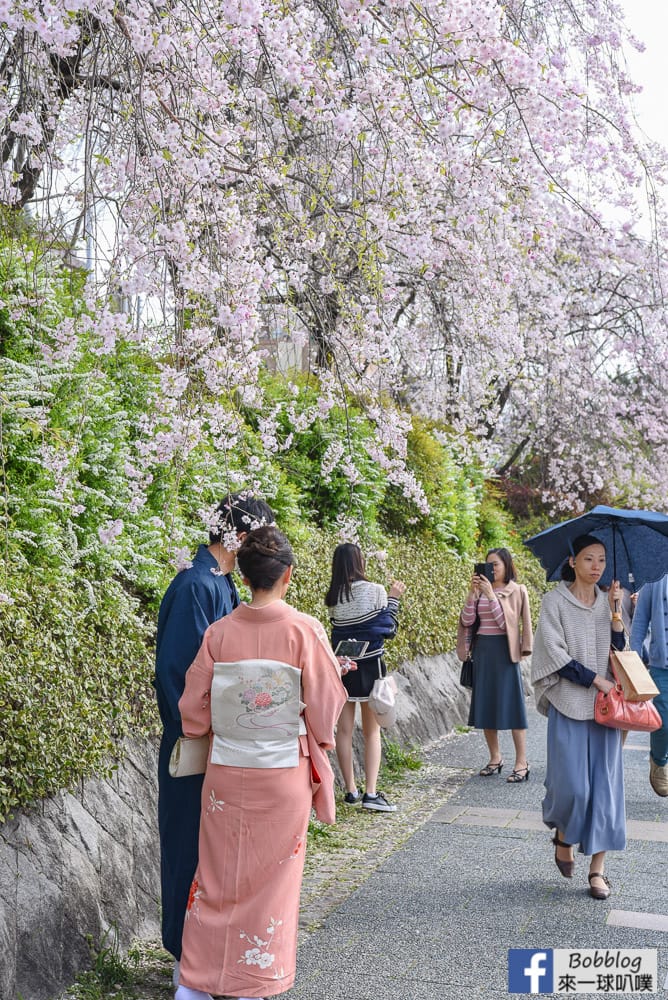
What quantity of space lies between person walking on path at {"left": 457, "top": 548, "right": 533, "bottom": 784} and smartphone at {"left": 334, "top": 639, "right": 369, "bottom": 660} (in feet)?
5.13

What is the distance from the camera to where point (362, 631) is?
698cm

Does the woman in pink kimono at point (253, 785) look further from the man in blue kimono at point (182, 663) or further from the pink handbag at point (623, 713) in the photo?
the pink handbag at point (623, 713)

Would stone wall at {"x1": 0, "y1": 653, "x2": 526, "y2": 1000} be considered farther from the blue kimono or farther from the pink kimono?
the pink kimono

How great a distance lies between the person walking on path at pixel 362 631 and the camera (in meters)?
6.96

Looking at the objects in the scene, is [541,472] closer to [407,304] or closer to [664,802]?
[407,304]

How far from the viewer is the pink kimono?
12.0 ft

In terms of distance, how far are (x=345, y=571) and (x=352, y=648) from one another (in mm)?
537

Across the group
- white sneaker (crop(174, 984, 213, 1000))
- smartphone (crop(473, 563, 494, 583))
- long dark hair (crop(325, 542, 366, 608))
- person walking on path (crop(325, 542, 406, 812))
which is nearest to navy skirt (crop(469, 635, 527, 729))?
smartphone (crop(473, 563, 494, 583))

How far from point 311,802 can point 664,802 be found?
14.0 ft

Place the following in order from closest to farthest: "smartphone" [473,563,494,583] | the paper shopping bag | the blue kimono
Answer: the blue kimono
the paper shopping bag
"smartphone" [473,563,494,583]

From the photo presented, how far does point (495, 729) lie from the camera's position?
8078mm

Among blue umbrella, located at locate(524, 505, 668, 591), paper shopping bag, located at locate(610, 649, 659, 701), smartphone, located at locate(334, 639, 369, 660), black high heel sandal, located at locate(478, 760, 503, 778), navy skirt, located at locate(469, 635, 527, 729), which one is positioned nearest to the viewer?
paper shopping bag, located at locate(610, 649, 659, 701)

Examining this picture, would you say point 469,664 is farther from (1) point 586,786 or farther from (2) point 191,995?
(2) point 191,995

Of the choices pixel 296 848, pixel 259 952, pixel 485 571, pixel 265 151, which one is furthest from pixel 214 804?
pixel 485 571
